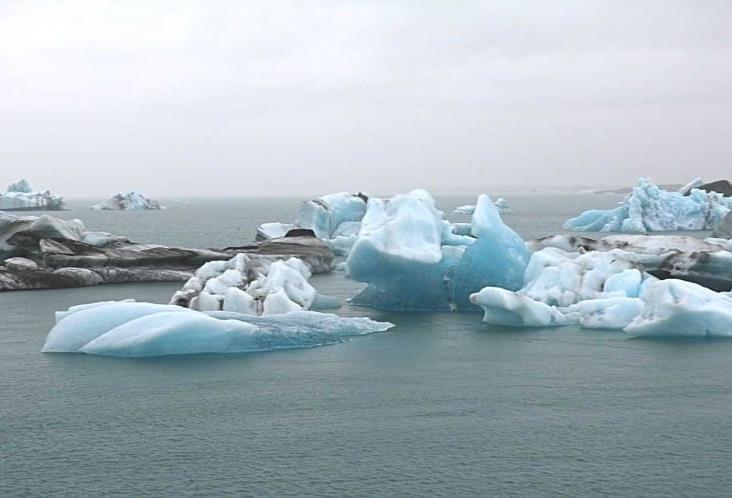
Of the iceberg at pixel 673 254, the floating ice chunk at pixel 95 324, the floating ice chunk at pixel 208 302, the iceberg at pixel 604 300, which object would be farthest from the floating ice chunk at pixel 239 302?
the iceberg at pixel 673 254

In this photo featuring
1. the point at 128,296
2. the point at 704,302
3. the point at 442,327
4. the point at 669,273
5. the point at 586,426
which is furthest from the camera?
the point at 128,296

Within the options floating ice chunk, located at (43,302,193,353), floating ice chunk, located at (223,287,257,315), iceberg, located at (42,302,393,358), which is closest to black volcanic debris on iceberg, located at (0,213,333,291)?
floating ice chunk, located at (223,287,257,315)

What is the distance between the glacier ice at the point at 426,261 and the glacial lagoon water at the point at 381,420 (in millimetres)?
3182

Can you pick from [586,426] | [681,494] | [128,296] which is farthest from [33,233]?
[681,494]

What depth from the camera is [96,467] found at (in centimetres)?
775

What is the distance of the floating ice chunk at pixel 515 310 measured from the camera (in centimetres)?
1516

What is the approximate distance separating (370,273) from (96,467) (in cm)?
992

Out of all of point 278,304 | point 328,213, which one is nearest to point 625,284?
point 278,304

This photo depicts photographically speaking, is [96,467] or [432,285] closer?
[96,467]

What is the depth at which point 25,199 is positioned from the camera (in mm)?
70000

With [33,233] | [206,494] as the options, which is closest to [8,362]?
[206,494]

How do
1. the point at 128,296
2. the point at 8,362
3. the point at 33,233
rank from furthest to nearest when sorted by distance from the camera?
the point at 33,233, the point at 128,296, the point at 8,362

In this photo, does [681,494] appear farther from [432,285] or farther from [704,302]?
[432,285]

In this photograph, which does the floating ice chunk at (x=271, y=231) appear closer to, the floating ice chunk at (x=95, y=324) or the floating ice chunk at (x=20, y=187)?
the floating ice chunk at (x=95, y=324)
